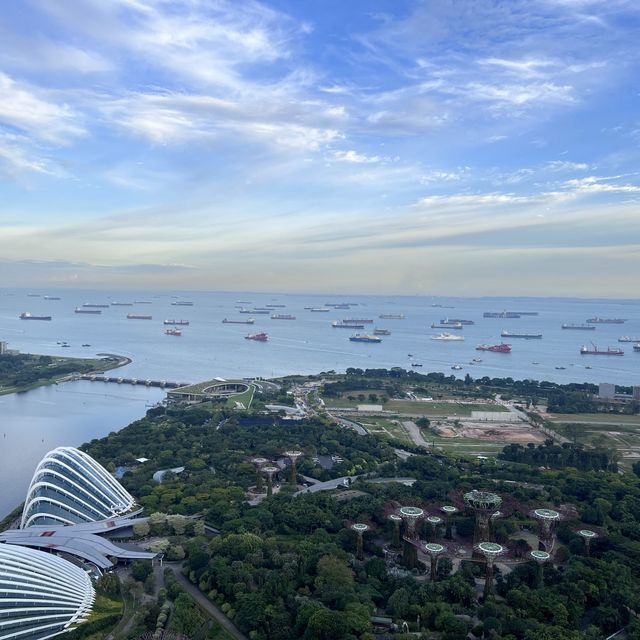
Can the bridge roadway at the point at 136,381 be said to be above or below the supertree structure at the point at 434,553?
below

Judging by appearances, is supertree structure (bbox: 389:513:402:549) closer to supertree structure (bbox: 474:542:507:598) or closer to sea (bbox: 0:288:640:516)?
supertree structure (bbox: 474:542:507:598)

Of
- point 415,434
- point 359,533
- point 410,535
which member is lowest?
point 415,434

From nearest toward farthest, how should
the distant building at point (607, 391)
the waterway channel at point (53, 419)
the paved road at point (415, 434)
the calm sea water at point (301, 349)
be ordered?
the waterway channel at point (53, 419) → the paved road at point (415, 434) → the distant building at point (607, 391) → the calm sea water at point (301, 349)

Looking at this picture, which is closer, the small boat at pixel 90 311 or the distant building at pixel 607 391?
the distant building at pixel 607 391

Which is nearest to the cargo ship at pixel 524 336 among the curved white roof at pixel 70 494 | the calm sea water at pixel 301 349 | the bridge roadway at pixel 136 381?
the calm sea water at pixel 301 349

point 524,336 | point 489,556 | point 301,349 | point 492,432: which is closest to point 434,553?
point 489,556

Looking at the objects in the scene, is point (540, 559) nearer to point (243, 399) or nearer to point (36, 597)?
point (36, 597)

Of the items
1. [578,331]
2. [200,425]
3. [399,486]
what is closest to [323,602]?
[399,486]

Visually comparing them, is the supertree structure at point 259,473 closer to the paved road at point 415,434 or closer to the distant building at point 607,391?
the paved road at point 415,434
